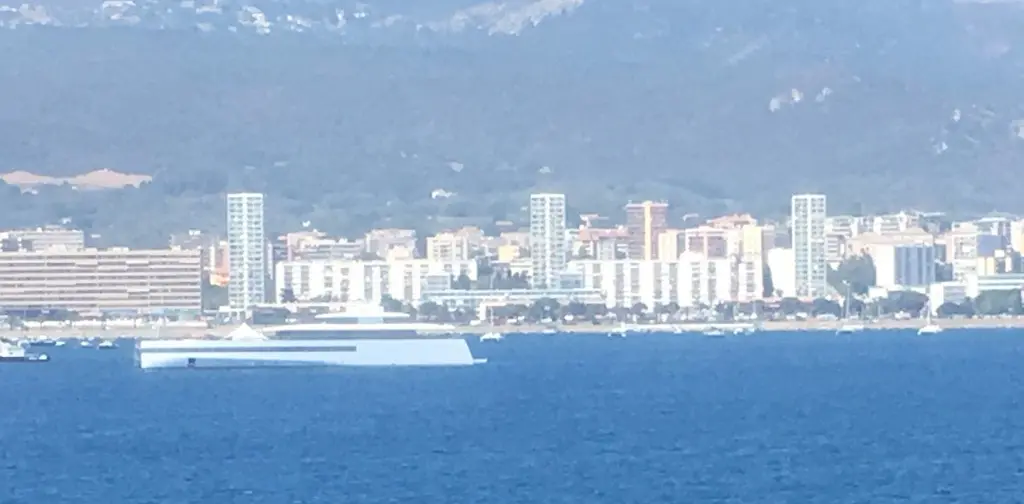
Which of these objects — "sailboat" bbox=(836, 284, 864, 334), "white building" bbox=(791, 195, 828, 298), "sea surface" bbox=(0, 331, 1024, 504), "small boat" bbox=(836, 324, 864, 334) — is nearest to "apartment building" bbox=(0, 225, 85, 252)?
"white building" bbox=(791, 195, 828, 298)

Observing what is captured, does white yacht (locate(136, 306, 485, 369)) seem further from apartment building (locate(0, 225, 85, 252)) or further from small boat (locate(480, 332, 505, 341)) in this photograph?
apartment building (locate(0, 225, 85, 252))

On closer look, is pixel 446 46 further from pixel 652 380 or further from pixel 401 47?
pixel 652 380

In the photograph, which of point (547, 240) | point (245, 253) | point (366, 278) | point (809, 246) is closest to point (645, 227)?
point (547, 240)

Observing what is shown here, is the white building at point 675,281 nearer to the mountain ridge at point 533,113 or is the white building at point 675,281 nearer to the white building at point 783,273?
the white building at point 783,273

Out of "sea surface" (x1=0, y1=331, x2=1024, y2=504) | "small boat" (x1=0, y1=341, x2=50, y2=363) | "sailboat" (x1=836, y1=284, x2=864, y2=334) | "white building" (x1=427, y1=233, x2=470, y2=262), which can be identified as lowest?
"sea surface" (x1=0, y1=331, x2=1024, y2=504)

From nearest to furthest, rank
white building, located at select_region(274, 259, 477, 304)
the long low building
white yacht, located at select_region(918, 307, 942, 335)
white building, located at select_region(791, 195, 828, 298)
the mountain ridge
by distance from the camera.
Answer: white yacht, located at select_region(918, 307, 942, 335) → the long low building → white building, located at select_region(274, 259, 477, 304) → white building, located at select_region(791, 195, 828, 298) → the mountain ridge

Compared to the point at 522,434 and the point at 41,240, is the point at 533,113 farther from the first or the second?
the point at 522,434
